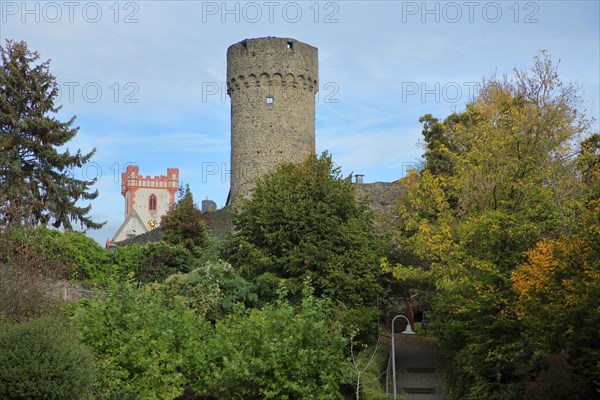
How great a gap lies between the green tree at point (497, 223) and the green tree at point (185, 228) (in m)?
13.9

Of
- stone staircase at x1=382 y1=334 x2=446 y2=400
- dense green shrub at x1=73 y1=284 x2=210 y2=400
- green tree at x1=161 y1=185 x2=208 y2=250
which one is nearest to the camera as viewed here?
dense green shrub at x1=73 y1=284 x2=210 y2=400

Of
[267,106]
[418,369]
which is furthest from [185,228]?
[418,369]

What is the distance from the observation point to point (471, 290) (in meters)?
22.8

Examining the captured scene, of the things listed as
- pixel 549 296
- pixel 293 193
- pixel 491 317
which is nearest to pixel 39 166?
pixel 293 193

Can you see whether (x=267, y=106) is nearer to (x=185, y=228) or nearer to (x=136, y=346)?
(x=185, y=228)

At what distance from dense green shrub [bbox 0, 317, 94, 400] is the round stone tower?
21.0 meters

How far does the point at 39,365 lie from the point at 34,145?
18407mm

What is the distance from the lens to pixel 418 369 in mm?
27500

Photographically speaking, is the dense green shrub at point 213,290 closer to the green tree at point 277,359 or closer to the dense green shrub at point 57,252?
the dense green shrub at point 57,252

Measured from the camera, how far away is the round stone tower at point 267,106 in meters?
39.1

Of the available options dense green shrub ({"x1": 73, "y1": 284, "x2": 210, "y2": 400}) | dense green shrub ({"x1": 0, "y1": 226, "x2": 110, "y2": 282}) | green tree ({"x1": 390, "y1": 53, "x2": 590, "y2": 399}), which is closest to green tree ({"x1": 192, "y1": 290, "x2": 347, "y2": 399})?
dense green shrub ({"x1": 73, "y1": 284, "x2": 210, "y2": 400})

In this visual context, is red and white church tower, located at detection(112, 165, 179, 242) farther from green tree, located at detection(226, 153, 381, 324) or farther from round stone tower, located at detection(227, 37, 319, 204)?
A: green tree, located at detection(226, 153, 381, 324)

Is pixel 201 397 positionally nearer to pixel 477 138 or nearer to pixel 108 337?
pixel 108 337

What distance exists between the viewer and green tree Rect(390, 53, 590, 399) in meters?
22.0
